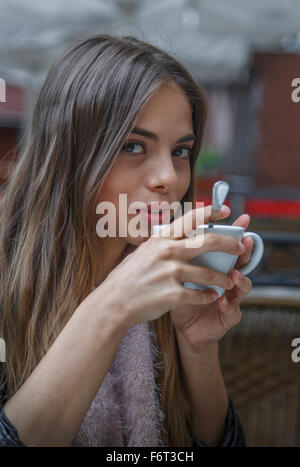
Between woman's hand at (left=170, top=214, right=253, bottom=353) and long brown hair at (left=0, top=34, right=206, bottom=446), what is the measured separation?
194 millimetres

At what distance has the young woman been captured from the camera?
2.18 feet

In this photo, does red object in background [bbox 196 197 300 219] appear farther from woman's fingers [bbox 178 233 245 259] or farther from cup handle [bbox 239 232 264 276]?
woman's fingers [bbox 178 233 245 259]

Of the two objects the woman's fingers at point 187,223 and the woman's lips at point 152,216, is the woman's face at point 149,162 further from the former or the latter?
the woman's fingers at point 187,223

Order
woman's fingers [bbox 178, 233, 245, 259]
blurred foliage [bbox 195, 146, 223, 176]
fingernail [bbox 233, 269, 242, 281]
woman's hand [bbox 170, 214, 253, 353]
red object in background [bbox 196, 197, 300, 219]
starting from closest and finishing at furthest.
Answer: woman's fingers [bbox 178, 233, 245, 259] → fingernail [bbox 233, 269, 242, 281] → woman's hand [bbox 170, 214, 253, 353] → red object in background [bbox 196, 197, 300, 219] → blurred foliage [bbox 195, 146, 223, 176]

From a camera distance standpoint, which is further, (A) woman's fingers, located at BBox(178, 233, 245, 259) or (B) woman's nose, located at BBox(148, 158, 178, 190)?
(B) woman's nose, located at BBox(148, 158, 178, 190)

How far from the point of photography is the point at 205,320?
2.91 feet

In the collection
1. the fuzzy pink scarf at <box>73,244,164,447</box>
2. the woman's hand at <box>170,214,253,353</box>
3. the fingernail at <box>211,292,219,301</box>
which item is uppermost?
the fingernail at <box>211,292,219,301</box>

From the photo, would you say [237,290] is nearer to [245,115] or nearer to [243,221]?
[243,221]

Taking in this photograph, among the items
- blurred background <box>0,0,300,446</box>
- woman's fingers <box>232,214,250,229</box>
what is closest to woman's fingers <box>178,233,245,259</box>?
woman's fingers <box>232,214,250,229</box>

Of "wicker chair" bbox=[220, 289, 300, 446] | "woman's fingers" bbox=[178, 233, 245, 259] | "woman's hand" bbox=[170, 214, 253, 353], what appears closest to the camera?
"woman's fingers" bbox=[178, 233, 245, 259]

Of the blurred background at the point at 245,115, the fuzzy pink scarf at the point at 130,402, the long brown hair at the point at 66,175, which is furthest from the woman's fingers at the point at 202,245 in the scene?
the blurred background at the point at 245,115

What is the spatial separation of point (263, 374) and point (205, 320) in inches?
15.4

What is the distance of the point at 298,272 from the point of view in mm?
2180
